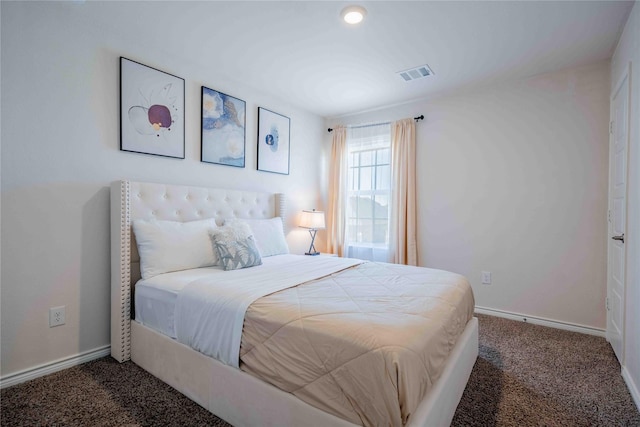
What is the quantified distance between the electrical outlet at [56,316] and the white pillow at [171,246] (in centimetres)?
56

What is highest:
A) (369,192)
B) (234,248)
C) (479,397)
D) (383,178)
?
(383,178)

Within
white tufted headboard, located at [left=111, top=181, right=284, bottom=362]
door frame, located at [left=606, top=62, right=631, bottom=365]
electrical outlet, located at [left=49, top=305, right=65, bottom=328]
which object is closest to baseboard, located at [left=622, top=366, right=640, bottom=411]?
door frame, located at [left=606, top=62, right=631, bottom=365]

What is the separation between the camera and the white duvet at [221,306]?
153 centimetres

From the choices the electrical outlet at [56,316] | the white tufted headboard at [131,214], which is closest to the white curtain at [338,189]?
the white tufted headboard at [131,214]

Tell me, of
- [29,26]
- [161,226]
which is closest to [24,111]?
[29,26]

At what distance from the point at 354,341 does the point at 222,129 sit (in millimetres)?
2611

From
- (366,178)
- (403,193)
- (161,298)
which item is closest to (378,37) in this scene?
(403,193)

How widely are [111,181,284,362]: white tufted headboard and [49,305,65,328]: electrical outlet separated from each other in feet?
0.93

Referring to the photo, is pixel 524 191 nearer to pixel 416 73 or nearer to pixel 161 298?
pixel 416 73

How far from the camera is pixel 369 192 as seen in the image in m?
4.11

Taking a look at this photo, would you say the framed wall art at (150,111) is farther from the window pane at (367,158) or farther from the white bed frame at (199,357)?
the window pane at (367,158)

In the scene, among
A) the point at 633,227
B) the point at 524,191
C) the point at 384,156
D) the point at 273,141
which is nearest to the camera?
the point at 633,227

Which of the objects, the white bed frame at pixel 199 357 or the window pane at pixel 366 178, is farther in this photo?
the window pane at pixel 366 178

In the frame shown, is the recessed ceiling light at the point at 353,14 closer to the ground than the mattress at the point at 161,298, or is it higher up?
higher up
